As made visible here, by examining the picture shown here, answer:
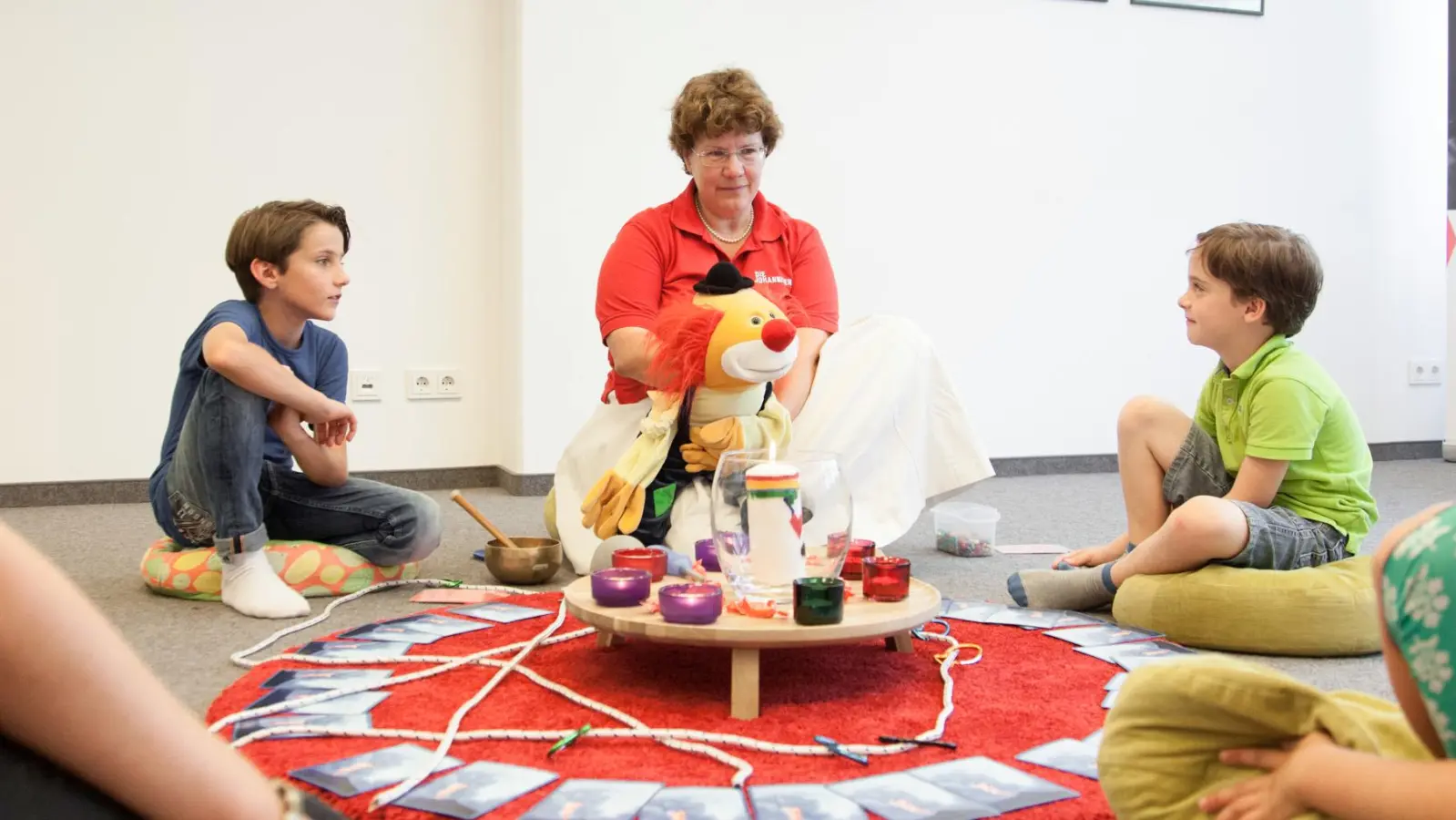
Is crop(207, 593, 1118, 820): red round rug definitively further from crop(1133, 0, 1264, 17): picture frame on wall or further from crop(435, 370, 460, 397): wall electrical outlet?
crop(1133, 0, 1264, 17): picture frame on wall

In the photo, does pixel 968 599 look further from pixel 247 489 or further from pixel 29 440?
pixel 29 440

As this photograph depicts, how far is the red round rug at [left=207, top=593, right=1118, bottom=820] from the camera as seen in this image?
46.0 inches

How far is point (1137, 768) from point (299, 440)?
5.24ft

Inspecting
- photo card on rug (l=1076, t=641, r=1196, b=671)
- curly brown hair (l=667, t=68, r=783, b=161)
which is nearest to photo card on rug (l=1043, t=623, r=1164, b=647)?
photo card on rug (l=1076, t=641, r=1196, b=671)

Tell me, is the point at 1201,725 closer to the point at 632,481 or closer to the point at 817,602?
the point at 817,602

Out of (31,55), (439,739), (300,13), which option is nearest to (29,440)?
(31,55)

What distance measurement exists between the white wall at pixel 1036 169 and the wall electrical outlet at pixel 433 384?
26 cm

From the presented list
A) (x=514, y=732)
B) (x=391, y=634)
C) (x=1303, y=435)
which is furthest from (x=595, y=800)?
(x=1303, y=435)

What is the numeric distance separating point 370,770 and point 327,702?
252 millimetres

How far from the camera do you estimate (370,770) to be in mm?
1152

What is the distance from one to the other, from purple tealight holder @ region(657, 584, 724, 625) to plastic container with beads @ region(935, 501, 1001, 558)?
1.23 metres

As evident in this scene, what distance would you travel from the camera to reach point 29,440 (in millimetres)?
3221

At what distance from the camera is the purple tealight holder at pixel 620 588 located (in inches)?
56.9

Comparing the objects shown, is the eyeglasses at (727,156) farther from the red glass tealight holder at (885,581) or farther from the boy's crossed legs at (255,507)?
the red glass tealight holder at (885,581)
